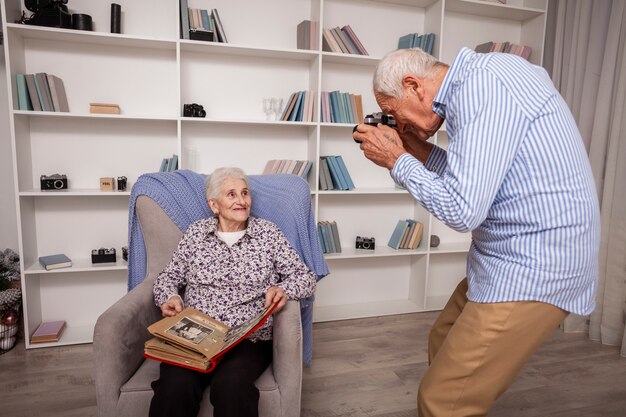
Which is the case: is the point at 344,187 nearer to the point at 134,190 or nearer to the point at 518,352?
the point at 134,190

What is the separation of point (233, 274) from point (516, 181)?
1075 millimetres

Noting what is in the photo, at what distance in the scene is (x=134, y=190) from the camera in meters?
1.95

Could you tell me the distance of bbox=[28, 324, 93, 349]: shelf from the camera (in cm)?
257

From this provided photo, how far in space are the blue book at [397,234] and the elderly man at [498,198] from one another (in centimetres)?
196

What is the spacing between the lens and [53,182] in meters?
2.60

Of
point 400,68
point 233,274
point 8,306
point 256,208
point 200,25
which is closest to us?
point 400,68

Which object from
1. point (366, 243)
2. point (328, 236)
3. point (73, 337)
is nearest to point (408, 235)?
point (366, 243)

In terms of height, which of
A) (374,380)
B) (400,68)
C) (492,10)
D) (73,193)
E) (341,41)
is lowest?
(374,380)

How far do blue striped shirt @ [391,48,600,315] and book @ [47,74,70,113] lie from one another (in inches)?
86.3

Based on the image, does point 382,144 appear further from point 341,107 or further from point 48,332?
point 48,332

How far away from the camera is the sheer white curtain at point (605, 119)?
8.70 ft

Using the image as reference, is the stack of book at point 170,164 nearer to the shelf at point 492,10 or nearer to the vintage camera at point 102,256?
the vintage camera at point 102,256

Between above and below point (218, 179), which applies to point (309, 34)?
above

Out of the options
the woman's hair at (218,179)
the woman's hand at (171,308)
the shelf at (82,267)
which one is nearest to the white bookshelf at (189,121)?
the shelf at (82,267)
